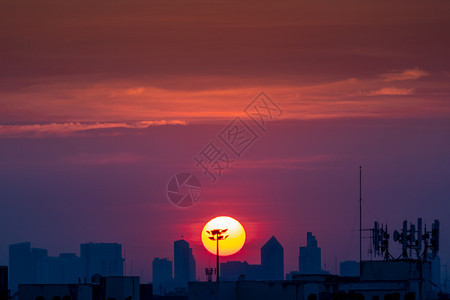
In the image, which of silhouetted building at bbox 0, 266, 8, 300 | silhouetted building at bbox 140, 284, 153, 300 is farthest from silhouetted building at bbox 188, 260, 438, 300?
silhouetted building at bbox 140, 284, 153, 300

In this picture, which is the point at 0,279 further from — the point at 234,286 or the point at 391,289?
the point at 391,289

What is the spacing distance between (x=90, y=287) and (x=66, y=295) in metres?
4.03

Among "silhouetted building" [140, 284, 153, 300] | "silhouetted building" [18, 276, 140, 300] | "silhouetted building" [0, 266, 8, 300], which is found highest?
"silhouetted building" [0, 266, 8, 300]

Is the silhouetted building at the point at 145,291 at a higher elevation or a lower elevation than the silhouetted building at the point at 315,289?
lower

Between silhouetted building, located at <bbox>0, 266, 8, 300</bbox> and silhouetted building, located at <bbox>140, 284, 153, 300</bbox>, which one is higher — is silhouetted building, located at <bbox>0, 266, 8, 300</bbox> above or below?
above

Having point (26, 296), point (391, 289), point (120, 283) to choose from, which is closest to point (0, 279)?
point (26, 296)

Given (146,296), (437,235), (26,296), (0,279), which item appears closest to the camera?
(0,279)

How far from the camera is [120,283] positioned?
109250 mm

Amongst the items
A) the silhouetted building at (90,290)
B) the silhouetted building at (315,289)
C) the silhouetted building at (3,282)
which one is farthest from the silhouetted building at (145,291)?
the silhouetted building at (3,282)

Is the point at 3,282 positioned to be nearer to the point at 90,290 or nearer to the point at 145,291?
the point at 90,290

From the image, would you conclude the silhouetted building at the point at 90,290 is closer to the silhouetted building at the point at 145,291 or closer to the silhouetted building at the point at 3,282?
the silhouetted building at the point at 3,282

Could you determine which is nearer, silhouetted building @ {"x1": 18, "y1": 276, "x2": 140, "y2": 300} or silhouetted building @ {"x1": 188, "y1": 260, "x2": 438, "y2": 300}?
silhouetted building @ {"x1": 188, "y1": 260, "x2": 438, "y2": 300}

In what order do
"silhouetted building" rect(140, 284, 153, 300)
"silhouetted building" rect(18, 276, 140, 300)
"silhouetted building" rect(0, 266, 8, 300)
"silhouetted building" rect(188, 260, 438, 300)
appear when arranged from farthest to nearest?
"silhouetted building" rect(140, 284, 153, 300) → "silhouetted building" rect(18, 276, 140, 300) → "silhouetted building" rect(188, 260, 438, 300) → "silhouetted building" rect(0, 266, 8, 300)

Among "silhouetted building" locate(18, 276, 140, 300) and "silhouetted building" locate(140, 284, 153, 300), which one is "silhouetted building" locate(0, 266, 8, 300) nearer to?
"silhouetted building" locate(18, 276, 140, 300)
